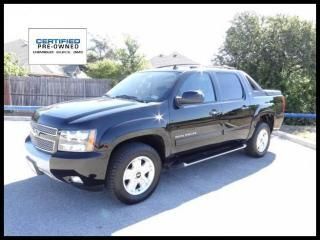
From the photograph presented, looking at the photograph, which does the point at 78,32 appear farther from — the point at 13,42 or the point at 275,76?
the point at 13,42

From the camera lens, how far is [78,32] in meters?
19.7

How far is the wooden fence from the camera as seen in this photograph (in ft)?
46.2

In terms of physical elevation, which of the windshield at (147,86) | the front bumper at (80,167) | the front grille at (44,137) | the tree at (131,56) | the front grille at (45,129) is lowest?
the front bumper at (80,167)

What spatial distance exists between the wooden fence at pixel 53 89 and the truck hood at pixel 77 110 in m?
9.85

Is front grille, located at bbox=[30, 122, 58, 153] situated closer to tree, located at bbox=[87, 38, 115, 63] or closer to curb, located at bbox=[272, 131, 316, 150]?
curb, located at bbox=[272, 131, 316, 150]

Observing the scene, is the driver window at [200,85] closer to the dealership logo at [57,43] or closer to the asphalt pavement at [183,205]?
the asphalt pavement at [183,205]

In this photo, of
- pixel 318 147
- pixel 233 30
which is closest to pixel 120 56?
pixel 233 30

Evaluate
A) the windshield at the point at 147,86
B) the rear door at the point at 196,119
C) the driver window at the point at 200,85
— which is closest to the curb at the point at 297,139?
the rear door at the point at 196,119

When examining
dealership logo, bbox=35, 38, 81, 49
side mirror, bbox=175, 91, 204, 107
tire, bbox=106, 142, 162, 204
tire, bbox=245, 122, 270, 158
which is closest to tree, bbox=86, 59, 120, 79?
dealership logo, bbox=35, 38, 81, 49

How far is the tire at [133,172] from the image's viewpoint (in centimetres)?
381

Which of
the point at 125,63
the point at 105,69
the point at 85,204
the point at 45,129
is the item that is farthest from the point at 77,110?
the point at 125,63

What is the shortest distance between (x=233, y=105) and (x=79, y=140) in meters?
2.97

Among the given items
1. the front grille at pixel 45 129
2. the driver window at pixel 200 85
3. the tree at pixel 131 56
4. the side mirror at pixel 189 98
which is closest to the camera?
the front grille at pixel 45 129

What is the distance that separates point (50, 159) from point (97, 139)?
0.62 meters
